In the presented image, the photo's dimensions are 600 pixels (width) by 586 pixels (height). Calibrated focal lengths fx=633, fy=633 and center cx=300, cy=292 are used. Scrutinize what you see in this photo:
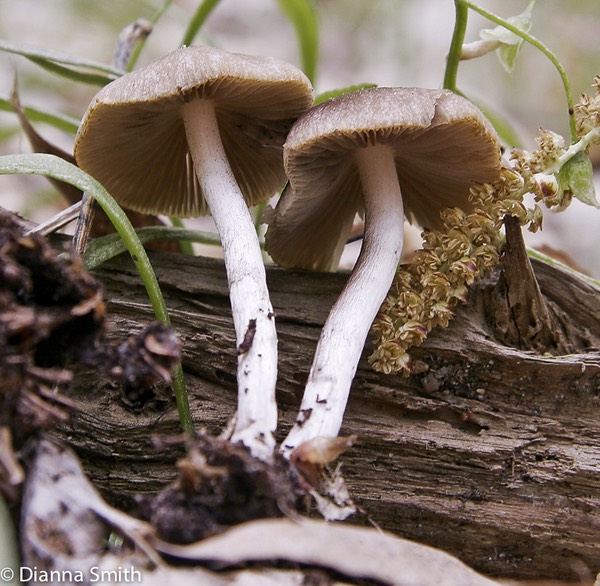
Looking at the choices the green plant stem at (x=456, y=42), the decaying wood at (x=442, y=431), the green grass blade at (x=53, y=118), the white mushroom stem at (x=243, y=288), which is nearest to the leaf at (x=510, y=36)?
the green plant stem at (x=456, y=42)

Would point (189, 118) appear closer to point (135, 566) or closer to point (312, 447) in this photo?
point (312, 447)

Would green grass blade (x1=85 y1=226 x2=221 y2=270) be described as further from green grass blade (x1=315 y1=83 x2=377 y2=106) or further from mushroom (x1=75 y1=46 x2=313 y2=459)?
green grass blade (x1=315 y1=83 x2=377 y2=106)

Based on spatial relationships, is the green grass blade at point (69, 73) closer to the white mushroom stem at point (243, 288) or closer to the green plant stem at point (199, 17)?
the green plant stem at point (199, 17)

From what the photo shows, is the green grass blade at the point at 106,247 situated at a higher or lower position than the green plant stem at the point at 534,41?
lower

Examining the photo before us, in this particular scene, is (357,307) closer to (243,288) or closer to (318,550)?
(243,288)

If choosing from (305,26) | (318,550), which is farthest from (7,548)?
(305,26)
